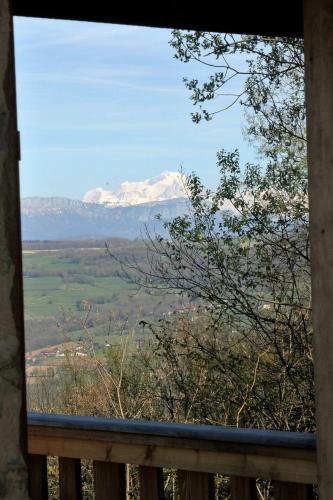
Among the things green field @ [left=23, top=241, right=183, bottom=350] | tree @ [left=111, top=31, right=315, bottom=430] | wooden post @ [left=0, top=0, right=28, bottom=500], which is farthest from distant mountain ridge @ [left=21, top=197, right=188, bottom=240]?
wooden post @ [left=0, top=0, right=28, bottom=500]

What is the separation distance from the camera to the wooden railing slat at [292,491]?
176 centimetres

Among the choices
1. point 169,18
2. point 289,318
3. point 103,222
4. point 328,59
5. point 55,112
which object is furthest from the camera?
point 55,112

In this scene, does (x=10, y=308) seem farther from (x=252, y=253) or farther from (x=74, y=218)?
(x=74, y=218)

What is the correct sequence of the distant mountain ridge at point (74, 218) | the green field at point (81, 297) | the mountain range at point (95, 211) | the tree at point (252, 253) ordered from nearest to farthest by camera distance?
the tree at point (252, 253) → the green field at point (81, 297) → the mountain range at point (95, 211) → the distant mountain ridge at point (74, 218)

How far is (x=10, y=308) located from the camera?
1.26 metres

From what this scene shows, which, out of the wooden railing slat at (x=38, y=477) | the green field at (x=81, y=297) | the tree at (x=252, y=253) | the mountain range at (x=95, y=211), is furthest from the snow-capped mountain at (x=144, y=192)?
the wooden railing slat at (x=38, y=477)

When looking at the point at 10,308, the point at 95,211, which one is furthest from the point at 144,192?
the point at 10,308

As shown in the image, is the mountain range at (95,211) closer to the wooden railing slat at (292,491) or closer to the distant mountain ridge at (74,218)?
the distant mountain ridge at (74,218)

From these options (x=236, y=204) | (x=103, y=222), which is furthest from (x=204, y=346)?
(x=103, y=222)

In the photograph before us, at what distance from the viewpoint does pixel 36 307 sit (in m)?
9.81

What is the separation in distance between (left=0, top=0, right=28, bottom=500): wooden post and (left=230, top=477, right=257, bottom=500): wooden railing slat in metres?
0.72

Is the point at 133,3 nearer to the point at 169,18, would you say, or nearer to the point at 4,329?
the point at 169,18

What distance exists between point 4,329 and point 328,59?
0.92 metres

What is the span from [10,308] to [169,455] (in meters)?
0.79
